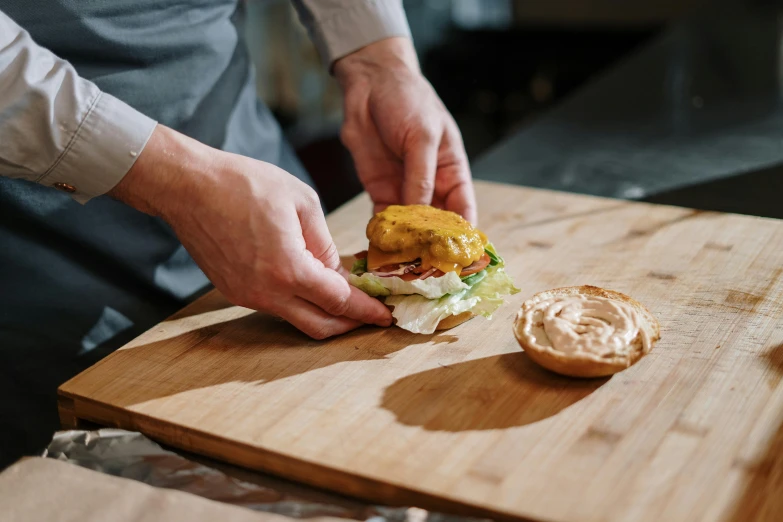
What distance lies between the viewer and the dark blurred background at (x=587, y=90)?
2.49 meters

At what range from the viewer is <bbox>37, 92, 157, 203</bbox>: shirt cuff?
1.40 m

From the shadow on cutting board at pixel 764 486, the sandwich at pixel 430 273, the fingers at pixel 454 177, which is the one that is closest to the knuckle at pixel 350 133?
the fingers at pixel 454 177

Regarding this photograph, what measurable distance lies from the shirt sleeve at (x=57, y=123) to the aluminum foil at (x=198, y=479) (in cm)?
45

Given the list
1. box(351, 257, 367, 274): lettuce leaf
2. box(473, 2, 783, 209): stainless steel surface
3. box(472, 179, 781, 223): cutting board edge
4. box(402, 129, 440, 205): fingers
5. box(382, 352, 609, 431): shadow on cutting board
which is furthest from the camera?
box(473, 2, 783, 209): stainless steel surface

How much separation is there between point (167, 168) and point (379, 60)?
824 millimetres

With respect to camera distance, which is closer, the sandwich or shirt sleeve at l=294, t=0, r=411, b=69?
the sandwich

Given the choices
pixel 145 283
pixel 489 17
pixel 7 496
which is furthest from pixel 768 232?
pixel 489 17

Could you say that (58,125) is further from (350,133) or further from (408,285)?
(350,133)

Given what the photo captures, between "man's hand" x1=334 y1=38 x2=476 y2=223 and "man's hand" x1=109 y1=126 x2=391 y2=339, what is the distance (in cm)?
48

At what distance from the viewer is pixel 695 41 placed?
3.86 metres

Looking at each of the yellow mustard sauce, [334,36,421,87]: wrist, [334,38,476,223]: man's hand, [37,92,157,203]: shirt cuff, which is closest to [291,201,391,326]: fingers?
the yellow mustard sauce

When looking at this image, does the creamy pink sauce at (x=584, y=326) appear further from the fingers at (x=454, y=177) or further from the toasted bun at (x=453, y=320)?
the fingers at (x=454, y=177)

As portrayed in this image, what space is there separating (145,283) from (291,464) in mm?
876

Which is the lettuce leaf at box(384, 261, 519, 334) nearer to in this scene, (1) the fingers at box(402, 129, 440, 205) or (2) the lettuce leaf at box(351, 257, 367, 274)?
(2) the lettuce leaf at box(351, 257, 367, 274)
